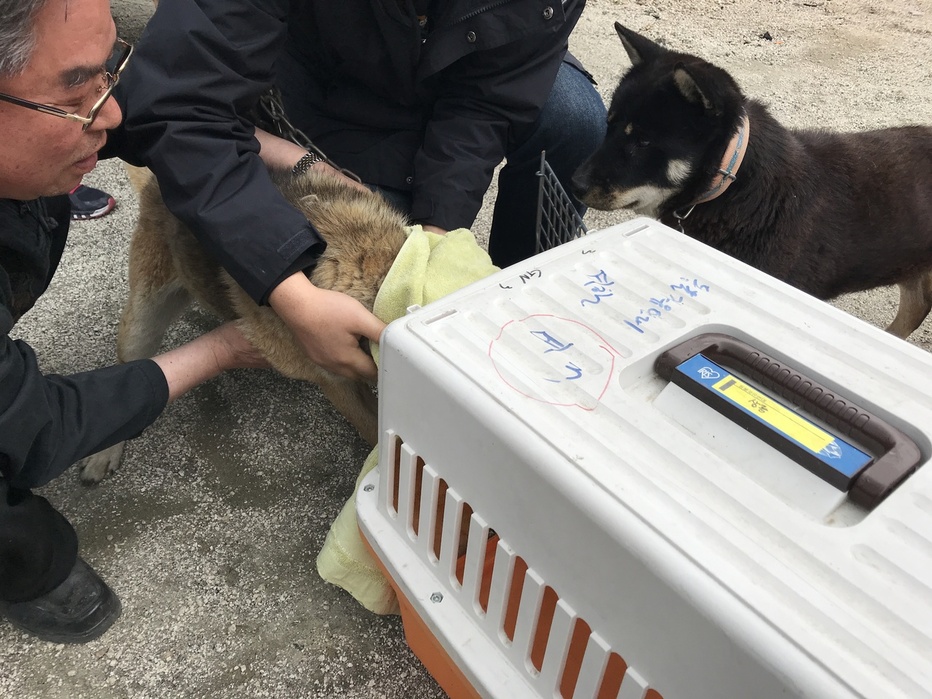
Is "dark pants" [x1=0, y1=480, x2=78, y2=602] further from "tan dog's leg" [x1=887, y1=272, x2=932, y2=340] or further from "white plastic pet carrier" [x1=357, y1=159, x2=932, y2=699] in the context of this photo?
"tan dog's leg" [x1=887, y1=272, x2=932, y2=340]

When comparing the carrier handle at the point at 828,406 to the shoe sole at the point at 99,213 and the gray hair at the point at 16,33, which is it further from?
the shoe sole at the point at 99,213

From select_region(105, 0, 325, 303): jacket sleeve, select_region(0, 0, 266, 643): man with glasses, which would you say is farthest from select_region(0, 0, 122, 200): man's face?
select_region(105, 0, 325, 303): jacket sleeve

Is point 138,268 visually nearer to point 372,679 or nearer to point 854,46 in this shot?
point 372,679

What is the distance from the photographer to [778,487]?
29.1 inches

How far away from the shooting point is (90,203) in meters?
2.57

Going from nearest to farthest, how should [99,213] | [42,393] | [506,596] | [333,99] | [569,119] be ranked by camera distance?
1. [506,596]
2. [42,393]
3. [333,99]
4. [569,119]
5. [99,213]

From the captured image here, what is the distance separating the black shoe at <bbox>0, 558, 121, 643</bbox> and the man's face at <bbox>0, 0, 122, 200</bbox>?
800 mm

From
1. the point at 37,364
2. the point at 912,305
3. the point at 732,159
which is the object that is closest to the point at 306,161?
the point at 37,364

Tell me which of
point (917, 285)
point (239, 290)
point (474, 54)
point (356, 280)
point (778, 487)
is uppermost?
point (474, 54)

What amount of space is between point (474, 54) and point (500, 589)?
1309 mm

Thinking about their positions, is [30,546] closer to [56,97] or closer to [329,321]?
[329,321]

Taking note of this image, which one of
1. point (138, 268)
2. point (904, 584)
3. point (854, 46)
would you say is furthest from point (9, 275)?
point (854, 46)

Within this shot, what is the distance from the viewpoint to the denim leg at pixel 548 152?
2027 mm

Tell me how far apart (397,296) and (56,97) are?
64 centimetres
